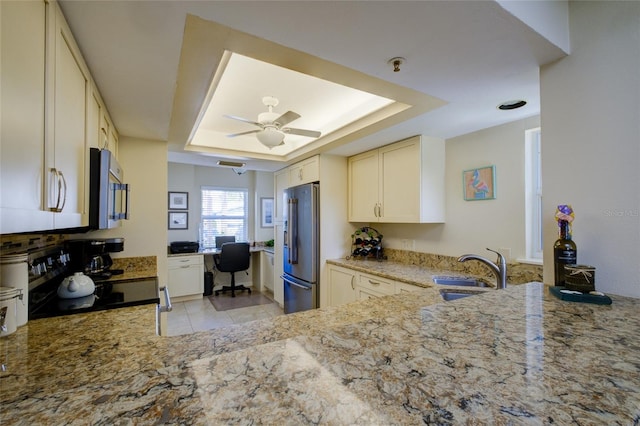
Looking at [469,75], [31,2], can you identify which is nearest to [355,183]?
[469,75]

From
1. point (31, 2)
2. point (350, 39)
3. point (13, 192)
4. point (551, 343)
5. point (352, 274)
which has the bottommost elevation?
point (352, 274)

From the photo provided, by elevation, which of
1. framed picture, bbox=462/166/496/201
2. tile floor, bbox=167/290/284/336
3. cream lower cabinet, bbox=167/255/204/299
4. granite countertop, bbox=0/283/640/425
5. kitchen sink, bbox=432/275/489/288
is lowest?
tile floor, bbox=167/290/284/336

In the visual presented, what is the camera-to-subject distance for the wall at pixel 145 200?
7.93ft

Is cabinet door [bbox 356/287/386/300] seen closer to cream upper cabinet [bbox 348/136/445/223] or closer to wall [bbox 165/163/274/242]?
cream upper cabinet [bbox 348/136/445/223]

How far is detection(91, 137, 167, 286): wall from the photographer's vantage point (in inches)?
95.1

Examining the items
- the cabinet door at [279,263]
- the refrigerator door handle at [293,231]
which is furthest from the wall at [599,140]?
the cabinet door at [279,263]

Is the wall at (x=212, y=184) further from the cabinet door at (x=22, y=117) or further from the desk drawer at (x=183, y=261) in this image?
the cabinet door at (x=22, y=117)

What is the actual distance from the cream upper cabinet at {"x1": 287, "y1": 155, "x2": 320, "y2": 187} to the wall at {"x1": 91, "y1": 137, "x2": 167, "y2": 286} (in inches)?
61.8

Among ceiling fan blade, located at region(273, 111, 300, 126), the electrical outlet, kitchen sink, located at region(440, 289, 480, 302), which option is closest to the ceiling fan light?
ceiling fan blade, located at region(273, 111, 300, 126)

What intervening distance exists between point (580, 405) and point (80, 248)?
250cm

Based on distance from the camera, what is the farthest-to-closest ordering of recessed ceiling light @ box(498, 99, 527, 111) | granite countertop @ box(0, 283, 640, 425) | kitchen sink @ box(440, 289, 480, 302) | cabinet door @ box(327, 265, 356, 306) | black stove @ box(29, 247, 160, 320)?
cabinet door @ box(327, 265, 356, 306), recessed ceiling light @ box(498, 99, 527, 111), kitchen sink @ box(440, 289, 480, 302), black stove @ box(29, 247, 160, 320), granite countertop @ box(0, 283, 640, 425)

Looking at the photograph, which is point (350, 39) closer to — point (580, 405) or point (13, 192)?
point (13, 192)

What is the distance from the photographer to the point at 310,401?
1.57ft

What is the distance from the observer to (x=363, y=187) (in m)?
3.31
